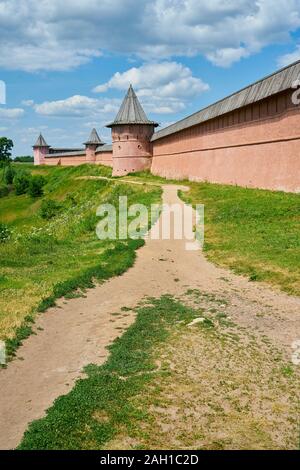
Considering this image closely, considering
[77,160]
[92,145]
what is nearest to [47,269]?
[92,145]

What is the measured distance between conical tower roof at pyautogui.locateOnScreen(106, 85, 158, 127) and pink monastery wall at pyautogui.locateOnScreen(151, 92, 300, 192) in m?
7.55

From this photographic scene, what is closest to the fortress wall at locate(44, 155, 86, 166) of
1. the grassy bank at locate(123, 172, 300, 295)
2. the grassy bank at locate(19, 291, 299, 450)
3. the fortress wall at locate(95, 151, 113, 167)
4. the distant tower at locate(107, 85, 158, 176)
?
the fortress wall at locate(95, 151, 113, 167)

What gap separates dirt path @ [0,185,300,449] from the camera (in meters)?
3.98

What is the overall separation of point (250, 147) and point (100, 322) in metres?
11.8

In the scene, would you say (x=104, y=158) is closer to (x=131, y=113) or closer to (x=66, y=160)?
(x=131, y=113)

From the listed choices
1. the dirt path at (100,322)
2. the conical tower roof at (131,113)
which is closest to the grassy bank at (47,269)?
the dirt path at (100,322)

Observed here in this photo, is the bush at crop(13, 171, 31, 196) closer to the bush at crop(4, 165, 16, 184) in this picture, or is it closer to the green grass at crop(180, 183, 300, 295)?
the bush at crop(4, 165, 16, 184)

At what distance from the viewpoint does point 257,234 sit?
9562 mm

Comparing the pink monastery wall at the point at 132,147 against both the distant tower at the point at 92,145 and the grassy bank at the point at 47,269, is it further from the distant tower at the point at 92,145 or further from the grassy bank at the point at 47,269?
the grassy bank at the point at 47,269

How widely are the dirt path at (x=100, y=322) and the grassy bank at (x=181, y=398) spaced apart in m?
0.21

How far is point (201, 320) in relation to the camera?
5.35 m
